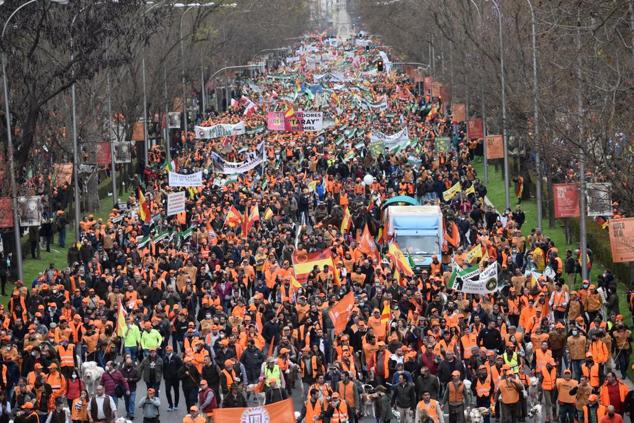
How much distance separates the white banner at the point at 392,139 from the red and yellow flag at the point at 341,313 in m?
29.9

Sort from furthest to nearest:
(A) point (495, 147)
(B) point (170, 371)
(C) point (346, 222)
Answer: (A) point (495, 147), (C) point (346, 222), (B) point (170, 371)

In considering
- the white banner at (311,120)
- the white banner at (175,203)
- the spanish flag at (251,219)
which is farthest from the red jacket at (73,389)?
the white banner at (311,120)

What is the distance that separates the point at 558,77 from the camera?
38312mm

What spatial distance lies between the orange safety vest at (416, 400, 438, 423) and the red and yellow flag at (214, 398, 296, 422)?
1.68 metres

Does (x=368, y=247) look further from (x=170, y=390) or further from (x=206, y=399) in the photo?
(x=206, y=399)

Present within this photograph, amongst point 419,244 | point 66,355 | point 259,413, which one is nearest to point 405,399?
point 259,413

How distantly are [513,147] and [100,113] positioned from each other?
14.0m

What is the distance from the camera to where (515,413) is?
23844 mm

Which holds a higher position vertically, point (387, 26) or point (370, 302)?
point (387, 26)

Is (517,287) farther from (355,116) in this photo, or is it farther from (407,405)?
(355,116)

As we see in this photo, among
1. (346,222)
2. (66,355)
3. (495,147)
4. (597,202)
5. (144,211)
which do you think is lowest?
(66,355)

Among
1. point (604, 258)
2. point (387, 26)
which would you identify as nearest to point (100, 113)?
point (604, 258)

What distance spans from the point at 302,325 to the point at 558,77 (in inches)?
501

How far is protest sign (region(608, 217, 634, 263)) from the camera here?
97.5 feet
